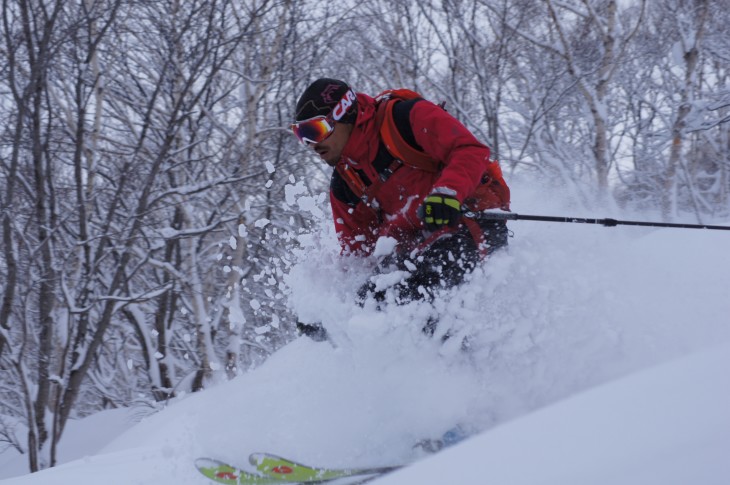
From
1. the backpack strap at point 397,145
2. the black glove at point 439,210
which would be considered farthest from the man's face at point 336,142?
the black glove at point 439,210

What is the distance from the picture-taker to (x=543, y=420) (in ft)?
5.17

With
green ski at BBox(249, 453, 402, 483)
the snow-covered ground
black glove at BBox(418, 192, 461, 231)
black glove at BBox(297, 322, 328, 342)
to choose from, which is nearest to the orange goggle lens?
black glove at BBox(418, 192, 461, 231)

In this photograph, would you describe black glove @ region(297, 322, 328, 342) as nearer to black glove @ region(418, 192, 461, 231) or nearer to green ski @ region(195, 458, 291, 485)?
green ski @ region(195, 458, 291, 485)

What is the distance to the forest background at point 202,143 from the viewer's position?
5.89 meters

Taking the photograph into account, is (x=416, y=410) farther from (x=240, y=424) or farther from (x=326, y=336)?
(x=240, y=424)

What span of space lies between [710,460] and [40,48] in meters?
5.78

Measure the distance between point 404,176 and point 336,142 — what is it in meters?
0.36

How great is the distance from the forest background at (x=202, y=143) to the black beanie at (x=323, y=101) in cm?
77

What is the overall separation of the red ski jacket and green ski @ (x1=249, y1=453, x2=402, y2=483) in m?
1.06

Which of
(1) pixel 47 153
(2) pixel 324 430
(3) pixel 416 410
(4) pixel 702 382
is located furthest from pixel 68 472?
(1) pixel 47 153

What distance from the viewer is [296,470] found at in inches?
113

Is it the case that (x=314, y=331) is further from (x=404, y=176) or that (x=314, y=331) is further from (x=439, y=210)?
(x=439, y=210)

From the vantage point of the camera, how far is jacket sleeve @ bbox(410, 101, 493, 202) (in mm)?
2877

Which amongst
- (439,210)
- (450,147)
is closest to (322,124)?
(450,147)
